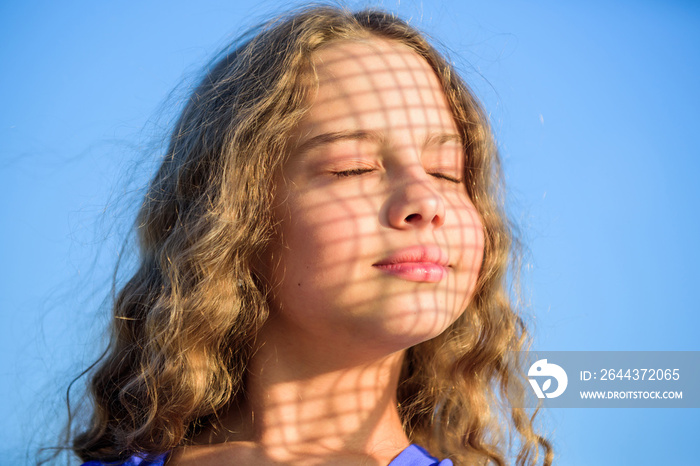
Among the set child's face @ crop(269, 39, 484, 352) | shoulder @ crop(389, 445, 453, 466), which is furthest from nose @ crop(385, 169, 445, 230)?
shoulder @ crop(389, 445, 453, 466)

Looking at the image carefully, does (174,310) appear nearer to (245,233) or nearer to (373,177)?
(245,233)

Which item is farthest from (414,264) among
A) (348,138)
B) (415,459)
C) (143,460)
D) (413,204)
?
(143,460)

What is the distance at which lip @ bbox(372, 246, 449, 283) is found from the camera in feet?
2.83

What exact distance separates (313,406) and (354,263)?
259mm

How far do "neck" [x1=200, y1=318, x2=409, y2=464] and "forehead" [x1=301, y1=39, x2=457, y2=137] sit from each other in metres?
0.31

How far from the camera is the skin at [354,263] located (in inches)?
34.0

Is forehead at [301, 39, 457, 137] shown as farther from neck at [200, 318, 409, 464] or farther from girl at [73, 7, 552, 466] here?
neck at [200, 318, 409, 464]

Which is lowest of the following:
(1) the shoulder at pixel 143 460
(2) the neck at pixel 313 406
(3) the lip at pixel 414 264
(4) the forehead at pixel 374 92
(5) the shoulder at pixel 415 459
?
(1) the shoulder at pixel 143 460

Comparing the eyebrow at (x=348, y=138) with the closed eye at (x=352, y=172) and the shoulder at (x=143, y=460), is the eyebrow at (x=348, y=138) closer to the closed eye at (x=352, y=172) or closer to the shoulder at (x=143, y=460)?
the closed eye at (x=352, y=172)

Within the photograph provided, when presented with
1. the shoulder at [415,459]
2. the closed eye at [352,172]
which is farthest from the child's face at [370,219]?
the shoulder at [415,459]

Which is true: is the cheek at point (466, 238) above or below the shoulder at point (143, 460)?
above

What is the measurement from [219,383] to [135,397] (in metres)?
0.13

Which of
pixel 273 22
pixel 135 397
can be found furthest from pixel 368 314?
pixel 273 22

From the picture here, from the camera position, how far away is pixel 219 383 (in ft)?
3.44
